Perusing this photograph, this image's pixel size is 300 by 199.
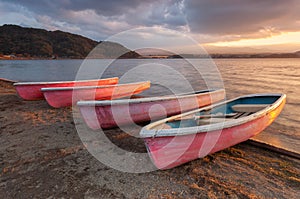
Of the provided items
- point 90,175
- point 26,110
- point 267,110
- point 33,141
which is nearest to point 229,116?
point 267,110

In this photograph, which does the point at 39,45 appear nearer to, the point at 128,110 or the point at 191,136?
the point at 128,110

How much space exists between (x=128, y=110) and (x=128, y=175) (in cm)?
243

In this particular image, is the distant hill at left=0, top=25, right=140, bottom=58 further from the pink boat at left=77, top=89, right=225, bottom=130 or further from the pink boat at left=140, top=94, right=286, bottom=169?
the pink boat at left=140, top=94, right=286, bottom=169

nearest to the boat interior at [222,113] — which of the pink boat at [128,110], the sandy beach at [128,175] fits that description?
the sandy beach at [128,175]

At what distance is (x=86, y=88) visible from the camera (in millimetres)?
7770

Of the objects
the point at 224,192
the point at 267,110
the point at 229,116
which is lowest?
the point at 224,192

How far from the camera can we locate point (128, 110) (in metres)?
5.51

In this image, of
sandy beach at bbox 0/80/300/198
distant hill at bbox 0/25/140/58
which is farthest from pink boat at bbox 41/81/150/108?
distant hill at bbox 0/25/140/58

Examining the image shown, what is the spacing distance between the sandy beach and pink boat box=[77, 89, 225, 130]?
2.32ft

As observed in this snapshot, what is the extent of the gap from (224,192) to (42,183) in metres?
3.04

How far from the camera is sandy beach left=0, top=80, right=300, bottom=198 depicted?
2895 mm

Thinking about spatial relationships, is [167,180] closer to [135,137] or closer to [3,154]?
[135,137]

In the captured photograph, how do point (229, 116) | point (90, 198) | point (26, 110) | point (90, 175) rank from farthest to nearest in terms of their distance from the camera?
point (26, 110)
point (229, 116)
point (90, 175)
point (90, 198)

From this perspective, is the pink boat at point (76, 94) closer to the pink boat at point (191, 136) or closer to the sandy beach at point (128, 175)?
the sandy beach at point (128, 175)
